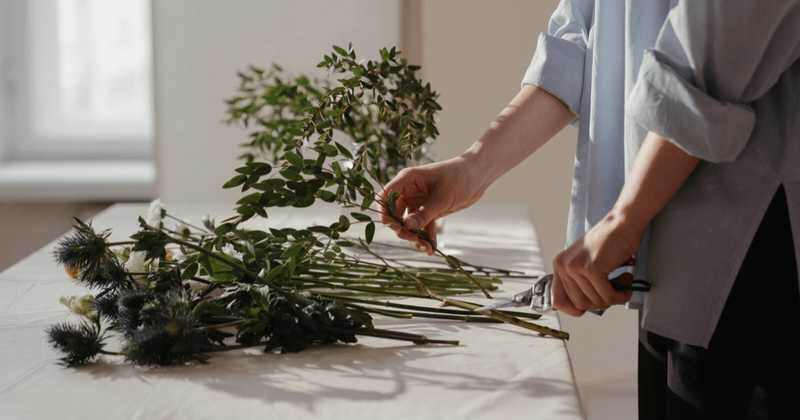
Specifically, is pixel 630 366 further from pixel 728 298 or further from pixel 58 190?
pixel 58 190

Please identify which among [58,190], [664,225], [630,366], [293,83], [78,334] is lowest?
[630,366]

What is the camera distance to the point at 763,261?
54 centimetres

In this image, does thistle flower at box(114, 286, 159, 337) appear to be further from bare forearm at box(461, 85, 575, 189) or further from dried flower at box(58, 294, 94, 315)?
bare forearm at box(461, 85, 575, 189)

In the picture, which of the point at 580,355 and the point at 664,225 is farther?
the point at 580,355

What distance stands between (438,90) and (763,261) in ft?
6.19

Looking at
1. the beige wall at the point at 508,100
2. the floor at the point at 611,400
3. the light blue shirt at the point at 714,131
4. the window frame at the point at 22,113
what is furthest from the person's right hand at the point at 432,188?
the window frame at the point at 22,113

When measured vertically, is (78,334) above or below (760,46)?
below

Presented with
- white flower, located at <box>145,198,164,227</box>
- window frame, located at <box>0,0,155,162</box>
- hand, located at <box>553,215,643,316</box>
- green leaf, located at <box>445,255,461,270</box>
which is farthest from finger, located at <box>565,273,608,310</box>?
window frame, located at <box>0,0,155,162</box>

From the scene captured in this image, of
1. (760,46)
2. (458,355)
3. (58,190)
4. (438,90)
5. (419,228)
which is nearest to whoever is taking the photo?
(760,46)

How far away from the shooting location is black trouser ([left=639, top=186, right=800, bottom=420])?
528 mm

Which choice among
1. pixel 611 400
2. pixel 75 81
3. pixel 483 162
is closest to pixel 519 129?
pixel 483 162

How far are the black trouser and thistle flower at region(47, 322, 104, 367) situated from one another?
1.86 feet

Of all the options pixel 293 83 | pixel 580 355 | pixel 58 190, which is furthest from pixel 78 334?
pixel 58 190

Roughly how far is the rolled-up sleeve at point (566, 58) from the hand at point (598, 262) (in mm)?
260
